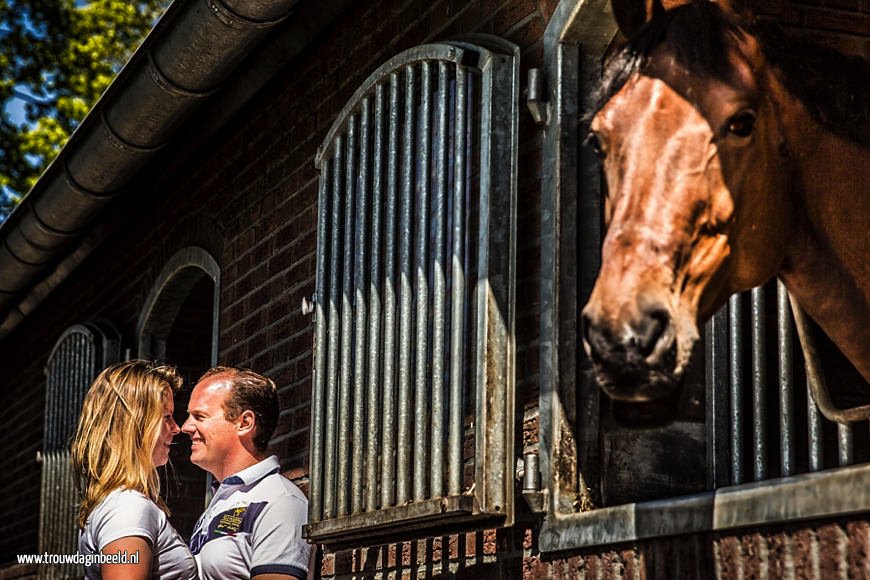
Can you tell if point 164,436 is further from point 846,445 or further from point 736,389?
point 846,445

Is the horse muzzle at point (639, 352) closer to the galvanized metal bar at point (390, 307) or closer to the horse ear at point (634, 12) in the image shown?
the horse ear at point (634, 12)

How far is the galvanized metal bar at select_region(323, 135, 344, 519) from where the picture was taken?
4355mm

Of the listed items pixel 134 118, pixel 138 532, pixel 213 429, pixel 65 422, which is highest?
pixel 134 118

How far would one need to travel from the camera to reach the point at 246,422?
427 centimetres

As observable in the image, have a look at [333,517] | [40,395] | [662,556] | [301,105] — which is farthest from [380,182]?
[40,395]

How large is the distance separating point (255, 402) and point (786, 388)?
163 cm

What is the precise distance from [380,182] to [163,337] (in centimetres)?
305

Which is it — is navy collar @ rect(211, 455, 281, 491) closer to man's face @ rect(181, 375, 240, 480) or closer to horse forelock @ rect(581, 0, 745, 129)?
man's face @ rect(181, 375, 240, 480)

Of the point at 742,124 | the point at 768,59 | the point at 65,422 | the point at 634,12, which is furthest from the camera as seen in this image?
the point at 65,422

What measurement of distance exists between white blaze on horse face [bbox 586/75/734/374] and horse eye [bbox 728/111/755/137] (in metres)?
0.06

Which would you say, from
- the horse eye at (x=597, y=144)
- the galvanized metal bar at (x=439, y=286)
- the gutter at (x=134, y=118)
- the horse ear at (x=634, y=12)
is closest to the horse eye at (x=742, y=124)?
the horse eye at (x=597, y=144)

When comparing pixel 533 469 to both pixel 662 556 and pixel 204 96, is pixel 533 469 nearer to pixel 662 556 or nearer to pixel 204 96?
pixel 662 556

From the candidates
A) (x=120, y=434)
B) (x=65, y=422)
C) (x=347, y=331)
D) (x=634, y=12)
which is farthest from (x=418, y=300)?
(x=65, y=422)

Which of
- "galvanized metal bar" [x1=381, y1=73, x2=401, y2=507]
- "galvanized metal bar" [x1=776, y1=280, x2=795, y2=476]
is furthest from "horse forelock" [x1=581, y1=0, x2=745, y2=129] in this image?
"galvanized metal bar" [x1=381, y1=73, x2=401, y2=507]
